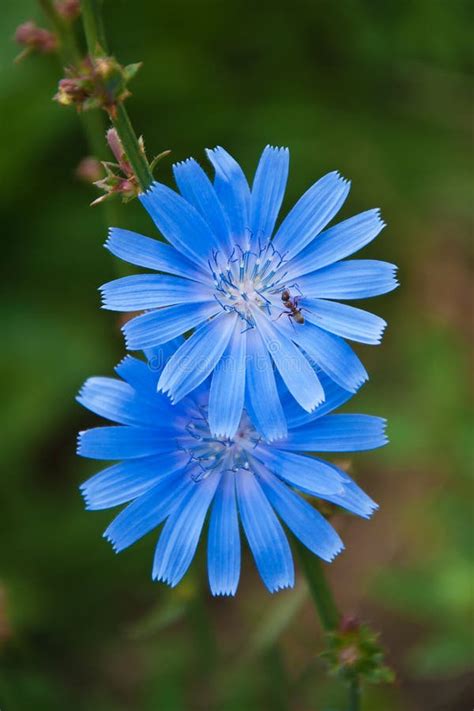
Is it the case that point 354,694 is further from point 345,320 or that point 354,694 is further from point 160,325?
point 160,325

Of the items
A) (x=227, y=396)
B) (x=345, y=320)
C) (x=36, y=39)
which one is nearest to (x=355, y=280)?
(x=345, y=320)

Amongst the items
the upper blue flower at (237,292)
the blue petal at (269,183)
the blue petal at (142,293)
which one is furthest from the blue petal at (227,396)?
the blue petal at (269,183)

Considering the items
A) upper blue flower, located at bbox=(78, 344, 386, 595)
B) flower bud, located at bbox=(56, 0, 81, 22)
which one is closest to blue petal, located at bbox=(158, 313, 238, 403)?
upper blue flower, located at bbox=(78, 344, 386, 595)

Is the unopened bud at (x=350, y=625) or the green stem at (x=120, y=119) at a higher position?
the green stem at (x=120, y=119)

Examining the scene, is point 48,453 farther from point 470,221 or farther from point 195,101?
point 470,221

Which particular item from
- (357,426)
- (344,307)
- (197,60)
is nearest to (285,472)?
(357,426)

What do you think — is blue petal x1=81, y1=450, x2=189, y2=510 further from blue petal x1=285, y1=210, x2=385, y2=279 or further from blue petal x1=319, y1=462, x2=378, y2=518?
blue petal x1=285, y1=210, x2=385, y2=279

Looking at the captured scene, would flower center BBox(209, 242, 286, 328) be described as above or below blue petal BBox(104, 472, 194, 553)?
above

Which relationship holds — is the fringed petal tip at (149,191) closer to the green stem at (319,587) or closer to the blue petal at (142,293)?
the blue petal at (142,293)
